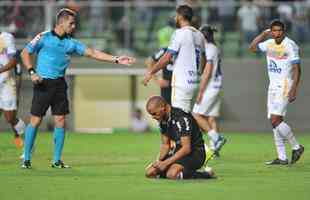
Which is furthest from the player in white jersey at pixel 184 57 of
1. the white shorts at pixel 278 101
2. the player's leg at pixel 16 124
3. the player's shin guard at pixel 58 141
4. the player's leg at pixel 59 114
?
the player's leg at pixel 16 124

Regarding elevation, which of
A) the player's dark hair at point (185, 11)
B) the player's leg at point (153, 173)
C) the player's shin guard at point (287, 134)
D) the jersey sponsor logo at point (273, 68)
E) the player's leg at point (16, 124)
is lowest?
the player's leg at point (16, 124)

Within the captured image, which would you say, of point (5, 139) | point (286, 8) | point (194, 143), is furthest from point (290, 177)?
point (286, 8)

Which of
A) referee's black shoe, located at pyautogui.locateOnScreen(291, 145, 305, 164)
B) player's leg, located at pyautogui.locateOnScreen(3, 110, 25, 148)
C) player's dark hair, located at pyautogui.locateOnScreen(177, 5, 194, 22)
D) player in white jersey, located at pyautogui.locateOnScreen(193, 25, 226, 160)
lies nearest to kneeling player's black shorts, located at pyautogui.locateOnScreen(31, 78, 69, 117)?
player's dark hair, located at pyautogui.locateOnScreen(177, 5, 194, 22)

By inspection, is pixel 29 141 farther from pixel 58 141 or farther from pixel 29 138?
pixel 58 141

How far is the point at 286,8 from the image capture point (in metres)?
26.8

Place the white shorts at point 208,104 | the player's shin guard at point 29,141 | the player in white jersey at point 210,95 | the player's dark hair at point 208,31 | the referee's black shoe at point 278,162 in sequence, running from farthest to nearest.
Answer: the white shorts at point 208,104
the player's dark hair at point 208,31
the player in white jersey at point 210,95
the referee's black shoe at point 278,162
the player's shin guard at point 29,141

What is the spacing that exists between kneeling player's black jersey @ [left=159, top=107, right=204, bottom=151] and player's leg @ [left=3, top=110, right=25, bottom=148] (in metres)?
6.80

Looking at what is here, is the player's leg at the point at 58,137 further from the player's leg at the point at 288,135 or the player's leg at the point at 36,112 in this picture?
the player's leg at the point at 288,135

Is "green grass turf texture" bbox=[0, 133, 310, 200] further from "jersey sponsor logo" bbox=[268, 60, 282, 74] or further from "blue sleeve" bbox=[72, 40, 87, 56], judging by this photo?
"blue sleeve" bbox=[72, 40, 87, 56]

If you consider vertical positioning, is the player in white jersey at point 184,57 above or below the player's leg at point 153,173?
above

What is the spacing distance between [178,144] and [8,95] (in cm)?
670

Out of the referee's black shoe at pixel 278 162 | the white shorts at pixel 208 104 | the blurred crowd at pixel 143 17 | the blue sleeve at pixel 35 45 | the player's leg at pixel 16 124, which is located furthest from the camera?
the blurred crowd at pixel 143 17

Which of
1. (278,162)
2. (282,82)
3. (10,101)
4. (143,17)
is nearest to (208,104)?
(282,82)

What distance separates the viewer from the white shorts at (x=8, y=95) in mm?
19266
